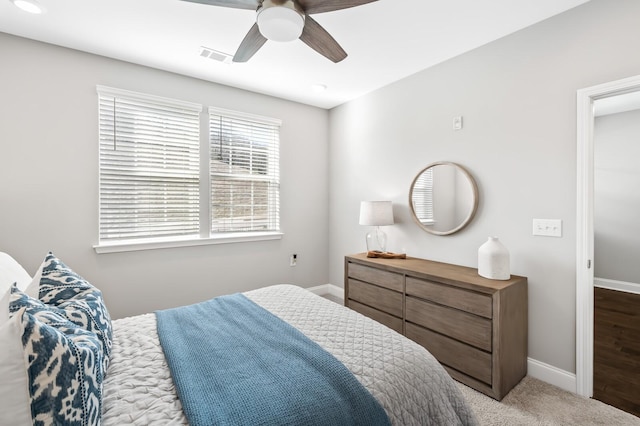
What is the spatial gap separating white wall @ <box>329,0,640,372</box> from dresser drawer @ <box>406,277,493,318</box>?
0.54 m

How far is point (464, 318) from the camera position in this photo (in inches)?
85.0

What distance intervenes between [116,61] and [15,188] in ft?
4.64

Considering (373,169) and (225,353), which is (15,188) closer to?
(225,353)

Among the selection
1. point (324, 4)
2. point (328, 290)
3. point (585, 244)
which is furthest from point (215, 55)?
point (585, 244)

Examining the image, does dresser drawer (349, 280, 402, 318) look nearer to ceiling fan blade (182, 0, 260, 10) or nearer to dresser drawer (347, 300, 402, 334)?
dresser drawer (347, 300, 402, 334)

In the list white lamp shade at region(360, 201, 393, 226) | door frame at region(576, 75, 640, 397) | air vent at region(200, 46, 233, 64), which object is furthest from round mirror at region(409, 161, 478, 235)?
air vent at region(200, 46, 233, 64)

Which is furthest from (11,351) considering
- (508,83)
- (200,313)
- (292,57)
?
(508,83)

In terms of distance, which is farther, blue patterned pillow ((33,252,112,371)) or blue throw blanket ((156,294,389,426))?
blue patterned pillow ((33,252,112,371))

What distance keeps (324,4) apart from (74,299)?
6.04 ft

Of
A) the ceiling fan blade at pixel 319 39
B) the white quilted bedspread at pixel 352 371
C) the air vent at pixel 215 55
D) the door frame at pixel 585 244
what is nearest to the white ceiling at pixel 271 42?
the air vent at pixel 215 55

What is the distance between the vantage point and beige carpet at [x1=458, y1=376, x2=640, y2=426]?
1.80 meters

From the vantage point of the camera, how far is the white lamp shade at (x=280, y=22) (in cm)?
154

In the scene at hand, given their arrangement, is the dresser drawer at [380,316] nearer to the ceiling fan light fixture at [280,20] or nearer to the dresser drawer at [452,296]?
the dresser drawer at [452,296]

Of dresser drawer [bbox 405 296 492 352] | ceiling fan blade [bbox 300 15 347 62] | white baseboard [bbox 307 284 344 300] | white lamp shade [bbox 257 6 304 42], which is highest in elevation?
ceiling fan blade [bbox 300 15 347 62]
